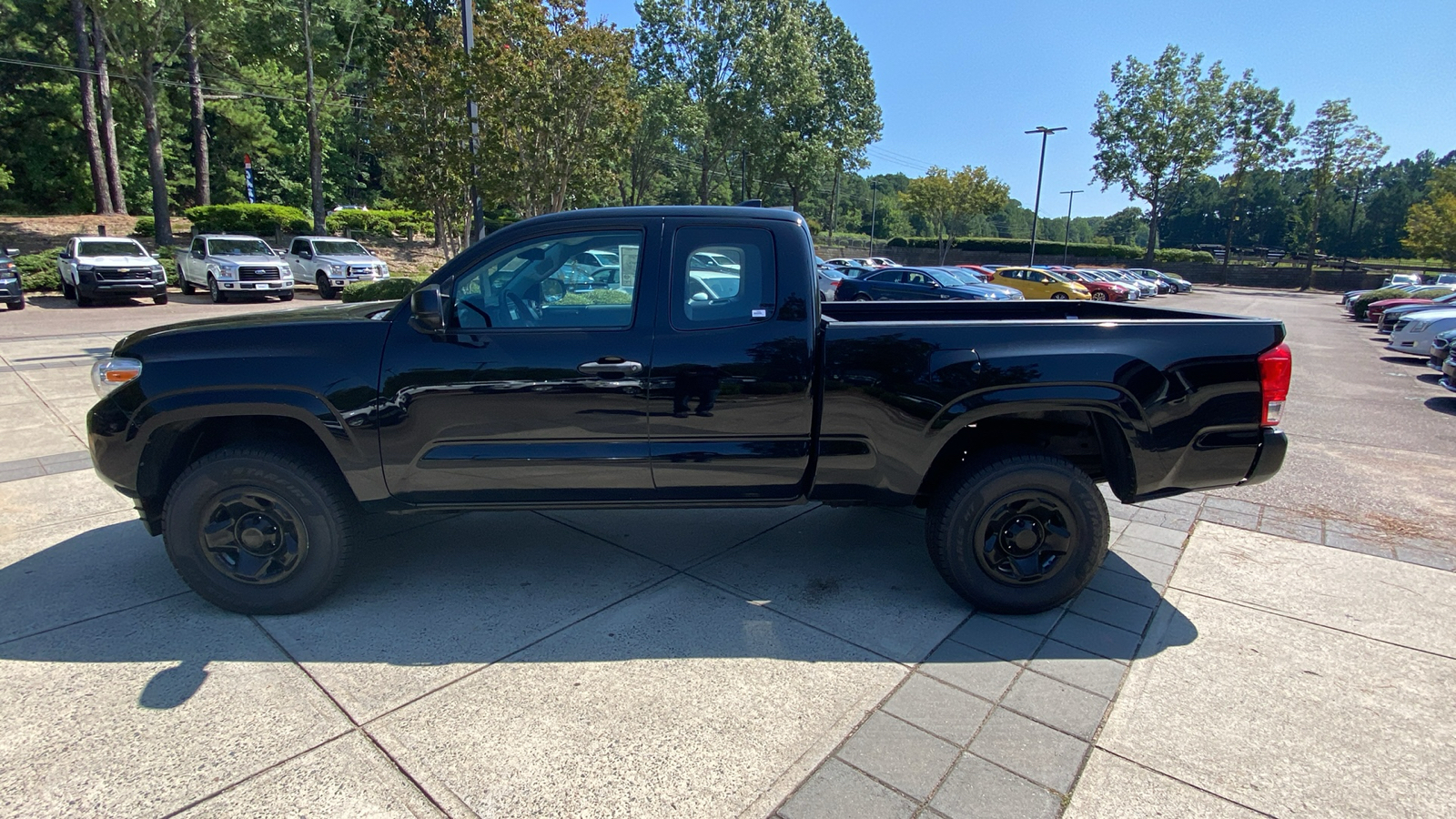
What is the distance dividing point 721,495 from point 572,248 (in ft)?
4.52

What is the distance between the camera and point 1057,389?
3.26 meters

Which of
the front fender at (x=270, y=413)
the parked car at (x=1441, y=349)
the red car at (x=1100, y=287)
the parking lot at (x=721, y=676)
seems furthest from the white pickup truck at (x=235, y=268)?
the red car at (x=1100, y=287)

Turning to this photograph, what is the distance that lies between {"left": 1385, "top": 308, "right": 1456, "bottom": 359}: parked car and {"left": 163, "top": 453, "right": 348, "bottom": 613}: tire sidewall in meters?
16.9

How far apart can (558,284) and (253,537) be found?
1826 millimetres

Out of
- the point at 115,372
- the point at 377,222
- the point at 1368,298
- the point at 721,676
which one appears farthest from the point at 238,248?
the point at 1368,298

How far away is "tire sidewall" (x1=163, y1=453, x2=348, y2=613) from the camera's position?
3268 mm

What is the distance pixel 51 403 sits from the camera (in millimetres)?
7500

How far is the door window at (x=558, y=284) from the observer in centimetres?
Result: 336

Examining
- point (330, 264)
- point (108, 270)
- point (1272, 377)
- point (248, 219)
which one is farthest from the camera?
point (248, 219)

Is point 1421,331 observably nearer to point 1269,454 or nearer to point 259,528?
point 1269,454

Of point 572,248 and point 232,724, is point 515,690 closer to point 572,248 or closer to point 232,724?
point 232,724

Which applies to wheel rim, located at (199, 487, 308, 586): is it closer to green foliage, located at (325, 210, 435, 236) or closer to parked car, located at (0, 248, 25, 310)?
parked car, located at (0, 248, 25, 310)

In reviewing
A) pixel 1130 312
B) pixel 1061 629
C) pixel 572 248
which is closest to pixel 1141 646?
pixel 1061 629

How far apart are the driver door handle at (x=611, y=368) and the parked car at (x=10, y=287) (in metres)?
20.4
